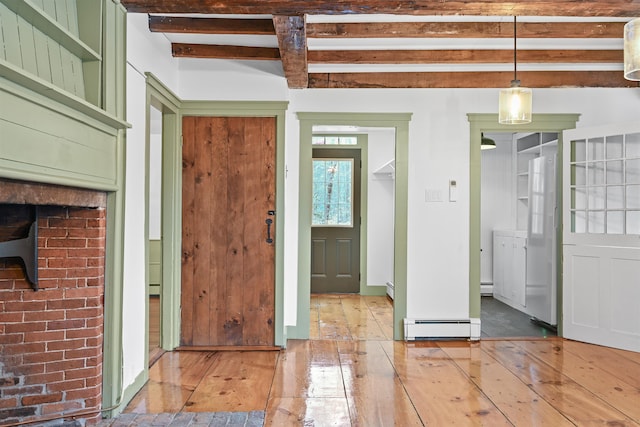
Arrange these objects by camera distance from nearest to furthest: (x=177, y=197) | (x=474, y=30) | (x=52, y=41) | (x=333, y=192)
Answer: (x=52, y=41) → (x=474, y=30) → (x=177, y=197) → (x=333, y=192)

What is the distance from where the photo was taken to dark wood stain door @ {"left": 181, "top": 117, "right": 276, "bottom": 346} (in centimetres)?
386

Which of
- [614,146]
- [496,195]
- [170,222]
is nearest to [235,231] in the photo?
[170,222]

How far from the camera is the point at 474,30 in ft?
10.6

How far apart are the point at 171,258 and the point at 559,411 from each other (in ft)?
9.79

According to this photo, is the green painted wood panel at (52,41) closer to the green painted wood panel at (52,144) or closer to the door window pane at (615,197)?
the green painted wood panel at (52,144)

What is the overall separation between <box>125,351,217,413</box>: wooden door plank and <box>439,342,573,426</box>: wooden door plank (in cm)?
194

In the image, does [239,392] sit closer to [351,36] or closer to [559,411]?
[559,411]

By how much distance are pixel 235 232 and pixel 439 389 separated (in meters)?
2.02

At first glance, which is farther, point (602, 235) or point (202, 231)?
point (602, 235)

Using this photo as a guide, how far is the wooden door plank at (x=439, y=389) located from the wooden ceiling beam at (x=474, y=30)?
2.43 metres

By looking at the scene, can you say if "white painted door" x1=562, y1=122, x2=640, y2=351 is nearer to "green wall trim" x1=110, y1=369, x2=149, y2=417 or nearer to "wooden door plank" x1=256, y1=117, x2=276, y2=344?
"wooden door plank" x1=256, y1=117, x2=276, y2=344

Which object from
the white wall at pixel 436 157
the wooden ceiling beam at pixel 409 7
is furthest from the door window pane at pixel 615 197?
the wooden ceiling beam at pixel 409 7

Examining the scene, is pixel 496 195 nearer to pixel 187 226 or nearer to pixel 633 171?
pixel 633 171

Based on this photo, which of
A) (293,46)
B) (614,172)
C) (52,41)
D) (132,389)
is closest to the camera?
A: (52,41)
